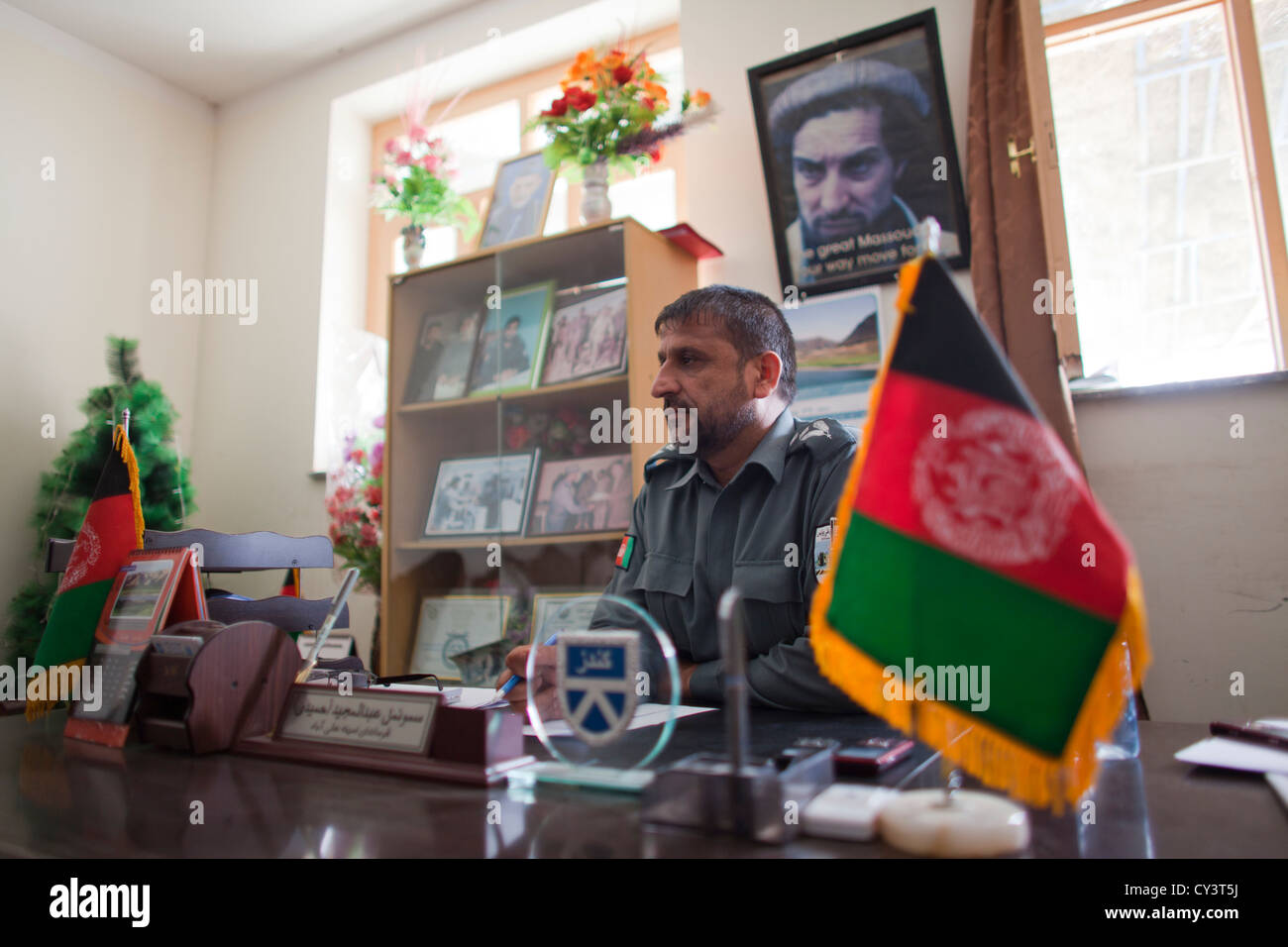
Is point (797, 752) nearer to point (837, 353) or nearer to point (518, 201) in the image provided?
point (837, 353)

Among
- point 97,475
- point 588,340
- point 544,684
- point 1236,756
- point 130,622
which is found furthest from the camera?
point 97,475

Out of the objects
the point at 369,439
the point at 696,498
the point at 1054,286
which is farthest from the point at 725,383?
the point at 369,439

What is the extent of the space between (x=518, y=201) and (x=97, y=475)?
77.5 inches

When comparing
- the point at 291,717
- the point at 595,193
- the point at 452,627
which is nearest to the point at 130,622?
the point at 291,717

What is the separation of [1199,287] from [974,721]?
2.20 m

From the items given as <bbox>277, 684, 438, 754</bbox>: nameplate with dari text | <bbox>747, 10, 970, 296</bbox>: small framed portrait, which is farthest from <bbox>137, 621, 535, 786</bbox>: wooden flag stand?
<bbox>747, 10, 970, 296</bbox>: small framed portrait

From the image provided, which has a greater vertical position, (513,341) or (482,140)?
(482,140)

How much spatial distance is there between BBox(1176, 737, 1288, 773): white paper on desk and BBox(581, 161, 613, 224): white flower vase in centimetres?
217

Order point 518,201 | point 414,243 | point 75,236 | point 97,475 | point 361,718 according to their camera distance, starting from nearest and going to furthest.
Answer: point 361,718 < point 518,201 < point 414,243 < point 97,475 < point 75,236

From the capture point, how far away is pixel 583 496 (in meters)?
2.56

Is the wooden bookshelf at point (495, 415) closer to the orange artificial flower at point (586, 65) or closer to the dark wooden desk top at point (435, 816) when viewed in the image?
the orange artificial flower at point (586, 65)

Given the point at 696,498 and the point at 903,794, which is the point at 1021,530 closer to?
the point at 903,794

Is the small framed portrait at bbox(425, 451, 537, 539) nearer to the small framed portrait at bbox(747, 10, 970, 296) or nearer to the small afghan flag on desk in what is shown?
the small framed portrait at bbox(747, 10, 970, 296)

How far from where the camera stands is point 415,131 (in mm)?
3041
